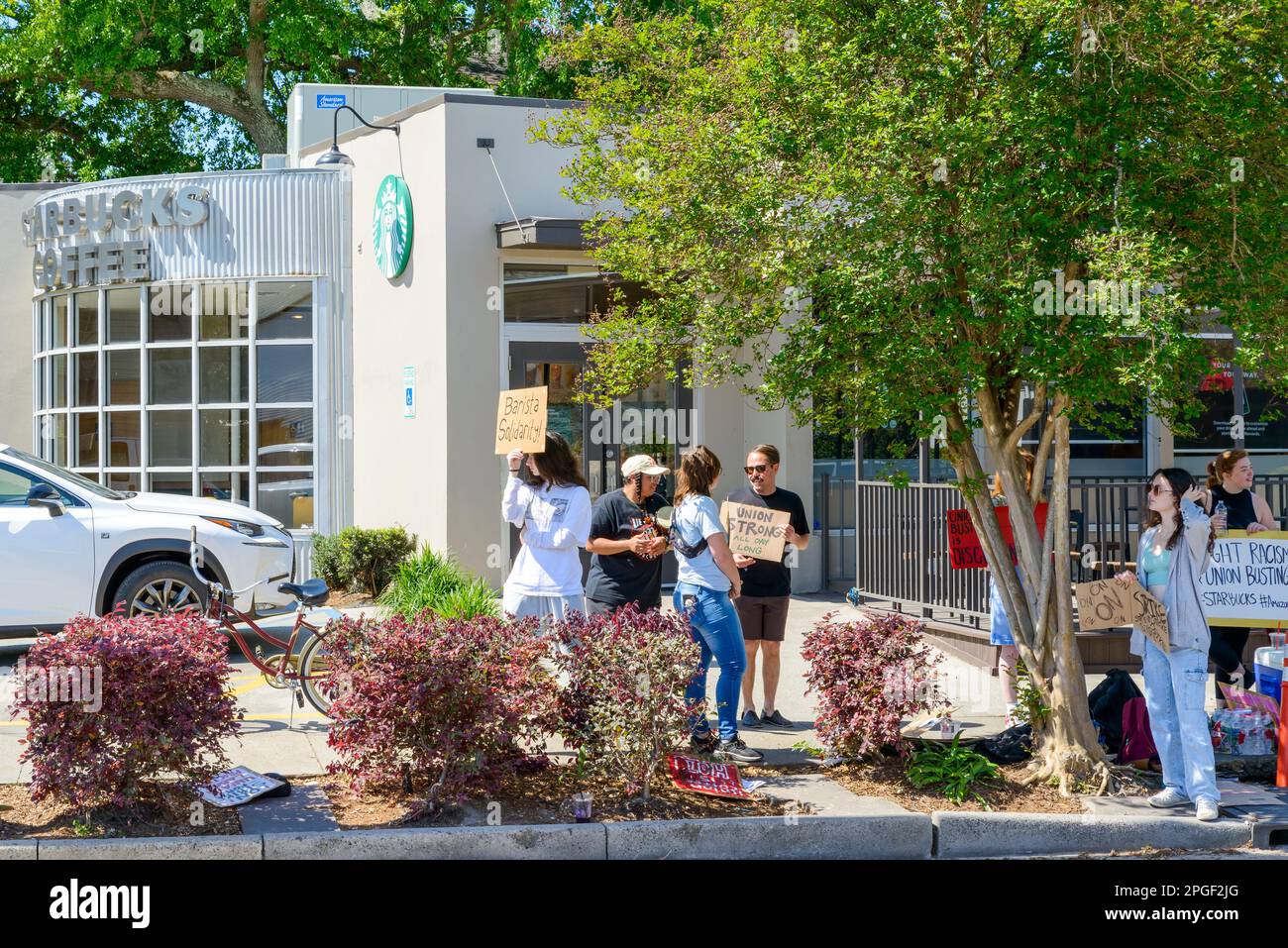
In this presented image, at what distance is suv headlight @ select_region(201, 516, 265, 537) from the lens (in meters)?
11.0

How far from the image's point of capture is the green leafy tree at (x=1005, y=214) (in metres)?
6.50

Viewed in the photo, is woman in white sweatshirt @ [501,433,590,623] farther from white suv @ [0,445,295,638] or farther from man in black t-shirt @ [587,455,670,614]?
white suv @ [0,445,295,638]

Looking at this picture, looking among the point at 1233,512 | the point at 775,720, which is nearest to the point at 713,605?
the point at 775,720

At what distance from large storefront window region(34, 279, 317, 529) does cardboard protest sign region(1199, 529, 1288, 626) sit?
33.3 feet

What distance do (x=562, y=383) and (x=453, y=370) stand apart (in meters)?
1.21

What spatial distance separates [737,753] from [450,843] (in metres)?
2.05

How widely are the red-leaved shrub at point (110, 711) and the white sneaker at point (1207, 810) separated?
4.93m

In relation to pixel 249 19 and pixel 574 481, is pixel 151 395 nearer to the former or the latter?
pixel 574 481

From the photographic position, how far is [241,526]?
11102 millimetres

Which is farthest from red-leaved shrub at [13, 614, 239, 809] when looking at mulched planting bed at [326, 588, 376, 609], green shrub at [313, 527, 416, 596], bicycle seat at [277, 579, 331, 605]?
green shrub at [313, 527, 416, 596]

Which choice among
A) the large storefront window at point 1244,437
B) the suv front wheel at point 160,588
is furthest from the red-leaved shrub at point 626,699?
the large storefront window at point 1244,437

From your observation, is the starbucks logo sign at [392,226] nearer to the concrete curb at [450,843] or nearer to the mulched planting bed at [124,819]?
the mulched planting bed at [124,819]

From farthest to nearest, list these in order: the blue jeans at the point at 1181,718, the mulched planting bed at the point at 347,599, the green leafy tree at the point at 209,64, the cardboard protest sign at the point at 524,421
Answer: the green leafy tree at the point at 209,64, the mulched planting bed at the point at 347,599, the cardboard protest sign at the point at 524,421, the blue jeans at the point at 1181,718

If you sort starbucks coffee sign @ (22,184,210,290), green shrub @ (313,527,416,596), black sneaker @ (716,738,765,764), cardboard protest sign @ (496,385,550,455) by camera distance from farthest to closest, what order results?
starbucks coffee sign @ (22,184,210,290) → green shrub @ (313,527,416,596) → cardboard protest sign @ (496,385,550,455) → black sneaker @ (716,738,765,764)
